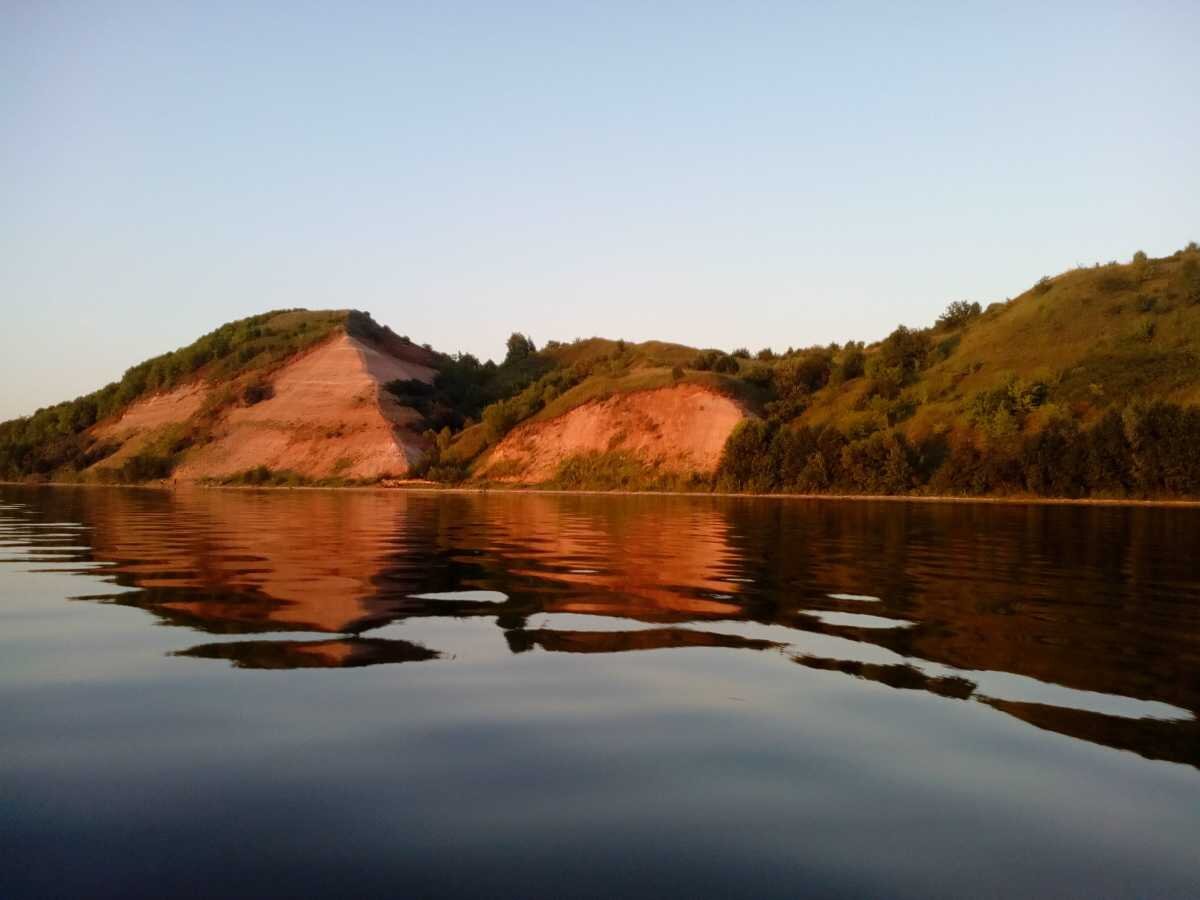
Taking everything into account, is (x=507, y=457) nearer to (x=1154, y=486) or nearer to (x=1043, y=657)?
(x=1154, y=486)

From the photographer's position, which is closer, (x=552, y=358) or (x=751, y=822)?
(x=751, y=822)

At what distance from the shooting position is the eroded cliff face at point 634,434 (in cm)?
7825

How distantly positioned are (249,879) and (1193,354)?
2885 inches

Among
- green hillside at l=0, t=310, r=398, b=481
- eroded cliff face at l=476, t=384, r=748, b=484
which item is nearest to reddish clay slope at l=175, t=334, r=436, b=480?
green hillside at l=0, t=310, r=398, b=481

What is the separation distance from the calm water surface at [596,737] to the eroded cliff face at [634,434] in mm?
62484

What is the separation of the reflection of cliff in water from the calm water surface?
84mm

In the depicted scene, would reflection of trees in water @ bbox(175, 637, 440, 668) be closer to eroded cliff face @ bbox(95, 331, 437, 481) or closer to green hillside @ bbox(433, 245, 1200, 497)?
green hillside @ bbox(433, 245, 1200, 497)

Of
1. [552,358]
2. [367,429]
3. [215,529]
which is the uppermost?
[552,358]

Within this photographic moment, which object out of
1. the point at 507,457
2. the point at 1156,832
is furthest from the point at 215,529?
the point at 507,457

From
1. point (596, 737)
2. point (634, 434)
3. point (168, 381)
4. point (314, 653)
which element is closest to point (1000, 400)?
point (634, 434)

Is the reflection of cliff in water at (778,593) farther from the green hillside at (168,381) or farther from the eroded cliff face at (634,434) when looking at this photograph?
the green hillside at (168,381)

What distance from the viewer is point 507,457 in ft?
292

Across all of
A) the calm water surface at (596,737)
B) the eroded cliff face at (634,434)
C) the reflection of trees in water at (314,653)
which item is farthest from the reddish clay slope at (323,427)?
the reflection of trees in water at (314,653)

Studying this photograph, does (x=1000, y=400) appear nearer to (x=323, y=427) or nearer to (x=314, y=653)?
(x=314, y=653)
